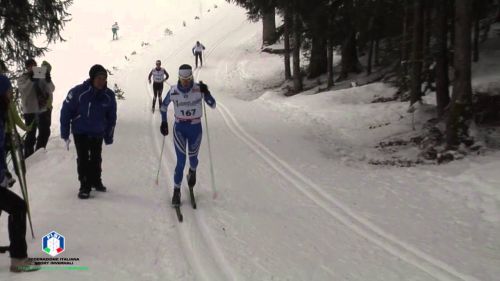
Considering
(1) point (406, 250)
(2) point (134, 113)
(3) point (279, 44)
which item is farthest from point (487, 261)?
(3) point (279, 44)

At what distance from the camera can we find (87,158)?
7.43 m

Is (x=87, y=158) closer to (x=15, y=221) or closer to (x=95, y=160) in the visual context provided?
(x=95, y=160)

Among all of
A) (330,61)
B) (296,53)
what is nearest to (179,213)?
(330,61)

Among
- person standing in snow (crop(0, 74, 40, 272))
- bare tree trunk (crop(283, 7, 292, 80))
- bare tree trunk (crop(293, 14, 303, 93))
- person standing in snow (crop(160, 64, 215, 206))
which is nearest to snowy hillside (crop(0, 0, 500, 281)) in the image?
person standing in snow (crop(0, 74, 40, 272))

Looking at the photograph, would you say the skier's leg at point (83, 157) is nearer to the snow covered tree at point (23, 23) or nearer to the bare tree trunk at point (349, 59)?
the snow covered tree at point (23, 23)

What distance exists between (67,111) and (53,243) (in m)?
2.27

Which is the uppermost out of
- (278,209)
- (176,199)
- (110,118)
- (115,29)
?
(115,29)

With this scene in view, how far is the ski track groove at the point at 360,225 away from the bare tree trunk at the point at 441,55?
4720 mm

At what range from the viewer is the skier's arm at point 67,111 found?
700cm

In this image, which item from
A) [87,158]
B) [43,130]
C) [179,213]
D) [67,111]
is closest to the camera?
[179,213]

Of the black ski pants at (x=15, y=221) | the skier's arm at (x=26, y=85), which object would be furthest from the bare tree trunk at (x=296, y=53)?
the black ski pants at (x=15, y=221)

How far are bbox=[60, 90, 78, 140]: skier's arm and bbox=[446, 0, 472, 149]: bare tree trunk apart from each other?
784cm

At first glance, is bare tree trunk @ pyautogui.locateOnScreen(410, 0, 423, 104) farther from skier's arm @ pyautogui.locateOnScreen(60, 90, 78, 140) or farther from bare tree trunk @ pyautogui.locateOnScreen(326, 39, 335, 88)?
skier's arm @ pyautogui.locateOnScreen(60, 90, 78, 140)

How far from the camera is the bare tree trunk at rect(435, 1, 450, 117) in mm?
11352
